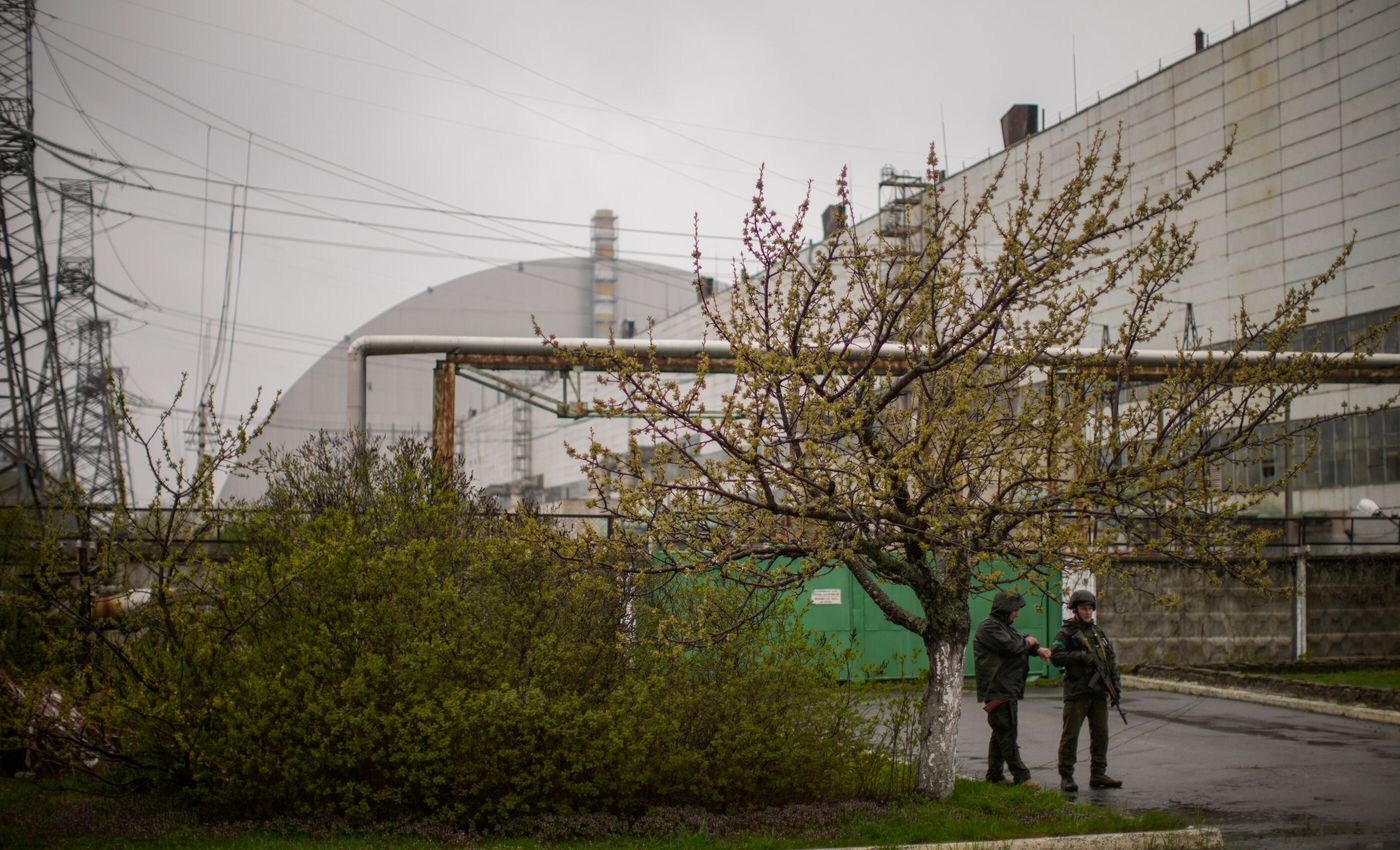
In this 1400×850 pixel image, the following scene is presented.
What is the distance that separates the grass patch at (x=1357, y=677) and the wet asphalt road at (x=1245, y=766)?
3565 millimetres

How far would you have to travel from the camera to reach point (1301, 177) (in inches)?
1234

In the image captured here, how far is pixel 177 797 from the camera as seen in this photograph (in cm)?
837

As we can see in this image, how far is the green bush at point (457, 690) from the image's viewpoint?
7730mm

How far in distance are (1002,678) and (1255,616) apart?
43.8ft

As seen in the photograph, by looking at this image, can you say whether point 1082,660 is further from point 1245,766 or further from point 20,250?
point 20,250

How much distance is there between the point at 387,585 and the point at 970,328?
4508 millimetres

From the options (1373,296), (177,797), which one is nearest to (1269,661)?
(1373,296)

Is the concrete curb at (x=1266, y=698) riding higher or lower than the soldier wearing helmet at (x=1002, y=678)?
lower

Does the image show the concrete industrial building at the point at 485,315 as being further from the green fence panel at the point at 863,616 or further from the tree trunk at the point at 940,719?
the tree trunk at the point at 940,719

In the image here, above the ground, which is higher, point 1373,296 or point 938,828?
point 1373,296

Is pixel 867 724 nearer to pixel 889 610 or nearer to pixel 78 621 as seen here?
pixel 889 610

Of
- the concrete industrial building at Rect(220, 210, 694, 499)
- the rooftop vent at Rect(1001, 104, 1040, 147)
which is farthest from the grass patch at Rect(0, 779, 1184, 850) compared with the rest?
the concrete industrial building at Rect(220, 210, 694, 499)

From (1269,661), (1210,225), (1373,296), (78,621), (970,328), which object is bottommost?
(1269,661)

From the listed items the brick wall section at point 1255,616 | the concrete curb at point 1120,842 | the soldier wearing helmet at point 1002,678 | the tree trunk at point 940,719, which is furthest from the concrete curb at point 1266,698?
the tree trunk at point 940,719
